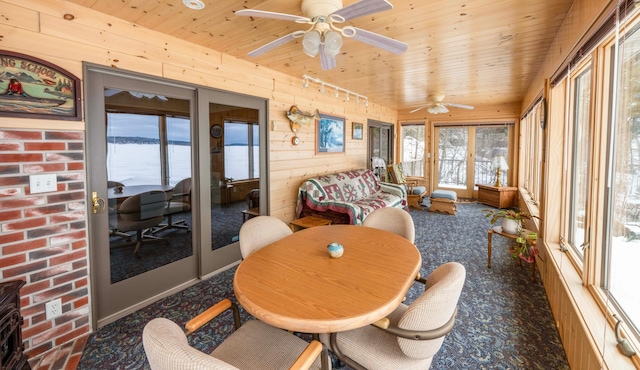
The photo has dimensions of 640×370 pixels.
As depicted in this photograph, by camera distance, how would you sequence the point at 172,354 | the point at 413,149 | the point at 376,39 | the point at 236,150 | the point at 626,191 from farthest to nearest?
the point at 413,149, the point at 236,150, the point at 376,39, the point at 626,191, the point at 172,354

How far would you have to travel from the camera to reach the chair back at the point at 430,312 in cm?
115

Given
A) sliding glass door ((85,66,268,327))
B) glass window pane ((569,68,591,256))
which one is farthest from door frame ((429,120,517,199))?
sliding glass door ((85,66,268,327))

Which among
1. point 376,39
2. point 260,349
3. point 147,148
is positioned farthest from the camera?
point 147,148

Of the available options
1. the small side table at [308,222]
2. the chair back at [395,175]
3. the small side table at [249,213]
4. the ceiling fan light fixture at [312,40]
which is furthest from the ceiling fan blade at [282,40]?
the chair back at [395,175]

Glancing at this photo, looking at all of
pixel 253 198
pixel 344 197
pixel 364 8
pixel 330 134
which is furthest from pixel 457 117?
pixel 364 8

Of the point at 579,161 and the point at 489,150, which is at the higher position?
the point at 489,150

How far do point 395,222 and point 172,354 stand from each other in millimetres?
1935

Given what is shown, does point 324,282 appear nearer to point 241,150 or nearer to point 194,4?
point 194,4

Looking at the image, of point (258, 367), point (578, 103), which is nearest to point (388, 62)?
point (578, 103)

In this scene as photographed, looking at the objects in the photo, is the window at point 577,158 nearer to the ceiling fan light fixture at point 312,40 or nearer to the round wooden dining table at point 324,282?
the round wooden dining table at point 324,282

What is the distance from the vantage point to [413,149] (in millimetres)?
7945

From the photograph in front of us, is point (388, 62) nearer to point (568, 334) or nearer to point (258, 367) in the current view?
point (568, 334)

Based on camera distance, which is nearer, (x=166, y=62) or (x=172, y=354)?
(x=172, y=354)

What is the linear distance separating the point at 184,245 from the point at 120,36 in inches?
73.9
